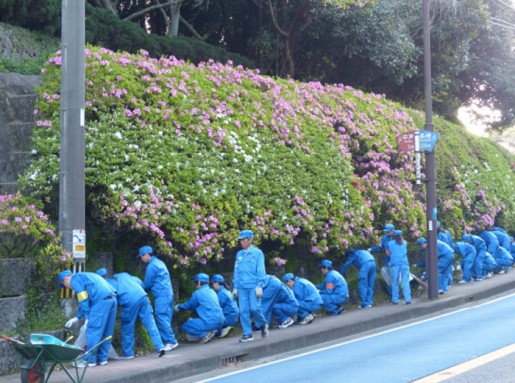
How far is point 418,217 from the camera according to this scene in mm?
23344

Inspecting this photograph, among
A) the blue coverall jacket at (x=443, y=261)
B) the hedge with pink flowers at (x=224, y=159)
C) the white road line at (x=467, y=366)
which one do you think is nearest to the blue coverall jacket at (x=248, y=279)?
the hedge with pink flowers at (x=224, y=159)

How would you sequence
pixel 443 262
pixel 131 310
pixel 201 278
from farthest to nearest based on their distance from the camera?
pixel 443 262 → pixel 201 278 → pixel 131 310

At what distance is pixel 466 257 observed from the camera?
2448cm

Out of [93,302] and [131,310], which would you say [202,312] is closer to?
[131,310]

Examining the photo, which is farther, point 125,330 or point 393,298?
point 393,298

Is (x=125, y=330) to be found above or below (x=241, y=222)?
below

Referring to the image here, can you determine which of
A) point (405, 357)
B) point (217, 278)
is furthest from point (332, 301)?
point (405, 357)

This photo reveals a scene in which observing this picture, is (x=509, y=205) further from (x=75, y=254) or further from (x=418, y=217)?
(x=75, y=254)

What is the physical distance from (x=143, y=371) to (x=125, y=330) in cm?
168

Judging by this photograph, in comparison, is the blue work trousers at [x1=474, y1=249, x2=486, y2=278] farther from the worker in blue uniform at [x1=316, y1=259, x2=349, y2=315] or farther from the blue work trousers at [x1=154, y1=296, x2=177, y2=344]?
the blue work trousers at [x1=154, y1=296, x2=177, y2=344]

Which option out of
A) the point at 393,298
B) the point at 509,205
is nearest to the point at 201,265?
the point at 393,298

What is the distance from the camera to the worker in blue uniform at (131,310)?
13133mm

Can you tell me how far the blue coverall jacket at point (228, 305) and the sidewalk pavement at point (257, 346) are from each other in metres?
0.37

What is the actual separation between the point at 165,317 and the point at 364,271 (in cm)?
690
